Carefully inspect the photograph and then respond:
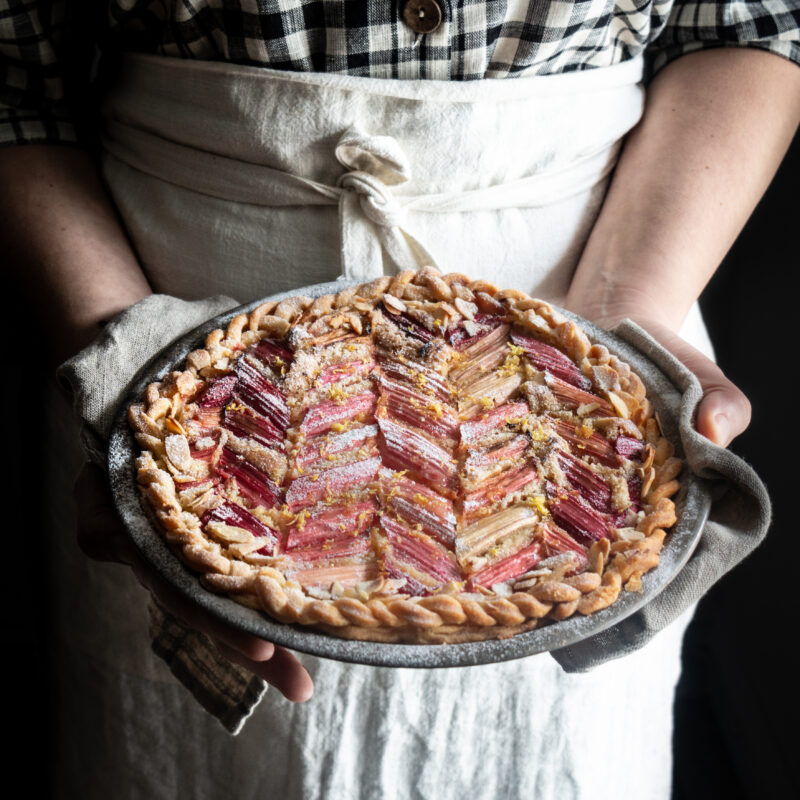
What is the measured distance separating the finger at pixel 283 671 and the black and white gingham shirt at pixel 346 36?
2.97ft

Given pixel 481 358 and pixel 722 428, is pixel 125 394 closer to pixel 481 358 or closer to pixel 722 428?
pixel 481 358

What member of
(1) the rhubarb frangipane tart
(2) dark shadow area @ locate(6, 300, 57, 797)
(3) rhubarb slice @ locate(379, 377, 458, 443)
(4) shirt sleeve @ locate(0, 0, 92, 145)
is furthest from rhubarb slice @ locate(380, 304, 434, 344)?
(2) dark shadow area @ locate(6, 300, 57, 797)

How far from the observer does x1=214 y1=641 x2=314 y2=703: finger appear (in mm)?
1138

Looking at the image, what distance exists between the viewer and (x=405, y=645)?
97cm

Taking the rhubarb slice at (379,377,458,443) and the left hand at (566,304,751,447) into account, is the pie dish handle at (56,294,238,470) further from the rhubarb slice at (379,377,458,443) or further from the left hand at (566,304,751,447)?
the left hand at (566,304,751,447)

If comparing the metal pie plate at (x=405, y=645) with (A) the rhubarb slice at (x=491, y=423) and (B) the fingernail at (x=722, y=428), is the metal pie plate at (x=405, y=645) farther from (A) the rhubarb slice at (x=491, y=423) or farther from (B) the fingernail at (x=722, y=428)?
(A) the rhubarb slice at (x=491, y=423)

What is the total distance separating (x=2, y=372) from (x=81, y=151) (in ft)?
2.91

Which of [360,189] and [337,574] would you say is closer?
[337,574]

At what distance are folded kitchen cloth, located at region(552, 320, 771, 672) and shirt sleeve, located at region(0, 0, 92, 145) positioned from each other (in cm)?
124

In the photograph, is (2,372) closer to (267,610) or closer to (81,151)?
(81,151)

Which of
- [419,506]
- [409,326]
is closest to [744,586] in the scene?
[409,326]

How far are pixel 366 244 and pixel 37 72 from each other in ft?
2.24

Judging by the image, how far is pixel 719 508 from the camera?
118 centimetres

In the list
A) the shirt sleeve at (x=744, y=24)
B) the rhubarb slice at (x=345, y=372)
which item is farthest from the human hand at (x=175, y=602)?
the shirt sleeve at (x=744, y=24)
